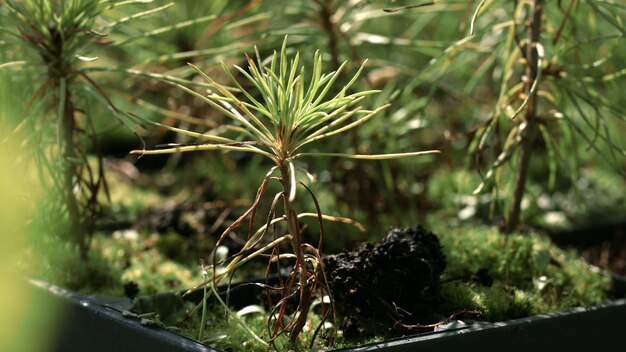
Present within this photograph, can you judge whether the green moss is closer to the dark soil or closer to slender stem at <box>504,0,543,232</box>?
slender stem at <box>504,0,543,232</box>

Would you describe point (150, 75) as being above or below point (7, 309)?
above

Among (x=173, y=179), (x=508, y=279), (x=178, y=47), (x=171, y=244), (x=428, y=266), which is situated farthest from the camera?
(x=173, y=179)

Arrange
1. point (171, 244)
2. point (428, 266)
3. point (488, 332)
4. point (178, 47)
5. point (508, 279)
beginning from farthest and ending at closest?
point (178, 47), point (171, 244), point (508, 279), point (428, 266), point (488, 332)

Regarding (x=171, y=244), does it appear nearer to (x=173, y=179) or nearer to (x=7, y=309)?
(x=7, y=309)

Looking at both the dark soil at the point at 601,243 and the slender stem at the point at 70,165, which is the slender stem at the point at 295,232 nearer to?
the slender stem at the point at 70,165

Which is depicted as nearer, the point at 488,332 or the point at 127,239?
the point at 488,332

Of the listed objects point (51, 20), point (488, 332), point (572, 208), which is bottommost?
point (572, 208)

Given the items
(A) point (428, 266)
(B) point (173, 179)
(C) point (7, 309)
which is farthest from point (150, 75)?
(B) point (173, 179)
